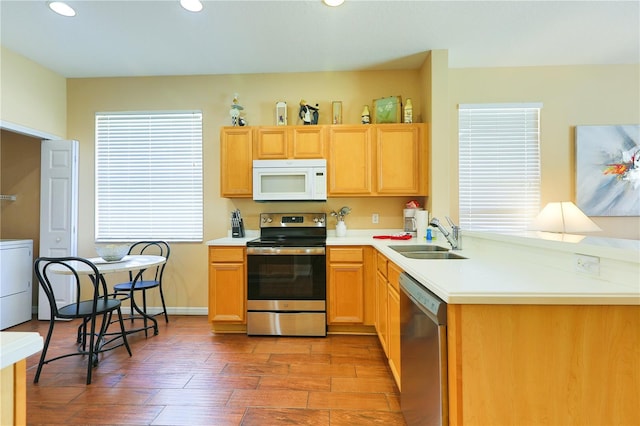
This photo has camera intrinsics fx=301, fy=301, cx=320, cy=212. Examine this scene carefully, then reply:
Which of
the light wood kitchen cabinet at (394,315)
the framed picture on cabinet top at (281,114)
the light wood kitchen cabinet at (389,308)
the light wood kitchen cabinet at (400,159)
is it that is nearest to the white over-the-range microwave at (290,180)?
the framed picture on cabinet top at (281,114)

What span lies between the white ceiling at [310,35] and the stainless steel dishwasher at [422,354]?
226 cm

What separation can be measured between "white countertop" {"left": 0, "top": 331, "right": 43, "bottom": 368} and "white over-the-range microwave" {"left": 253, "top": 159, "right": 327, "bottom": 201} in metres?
2.58

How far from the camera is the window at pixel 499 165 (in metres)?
3.39

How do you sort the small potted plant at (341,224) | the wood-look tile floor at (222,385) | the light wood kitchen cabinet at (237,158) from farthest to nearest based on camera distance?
1. the small potted plant at (341,224)
2. the light wood kitchen cabinet at (237,158)
3. the wood-look tile floor at (222,385)

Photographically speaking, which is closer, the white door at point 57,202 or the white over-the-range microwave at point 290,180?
the white over-the-range microwave at point 290,180

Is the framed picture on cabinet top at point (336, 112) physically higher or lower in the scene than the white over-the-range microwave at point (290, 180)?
higher

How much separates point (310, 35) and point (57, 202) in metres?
3.36

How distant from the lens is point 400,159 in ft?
10.5

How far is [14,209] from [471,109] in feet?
18.1

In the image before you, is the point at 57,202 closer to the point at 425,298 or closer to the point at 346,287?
the point at 346,287

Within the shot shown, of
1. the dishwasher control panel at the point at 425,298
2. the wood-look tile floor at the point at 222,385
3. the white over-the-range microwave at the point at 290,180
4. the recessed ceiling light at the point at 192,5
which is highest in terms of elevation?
the recessed ceiling light at the point at 192,5

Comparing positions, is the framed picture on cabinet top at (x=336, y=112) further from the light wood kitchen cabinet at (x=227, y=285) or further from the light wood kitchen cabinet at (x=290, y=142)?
the light wood kitchen cabinet at (x=227, y=285)

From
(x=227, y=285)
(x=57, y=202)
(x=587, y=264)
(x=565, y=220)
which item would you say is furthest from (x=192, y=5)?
(x=565, y=220)

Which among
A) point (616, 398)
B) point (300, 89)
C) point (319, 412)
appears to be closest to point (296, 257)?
point (319, 412)
